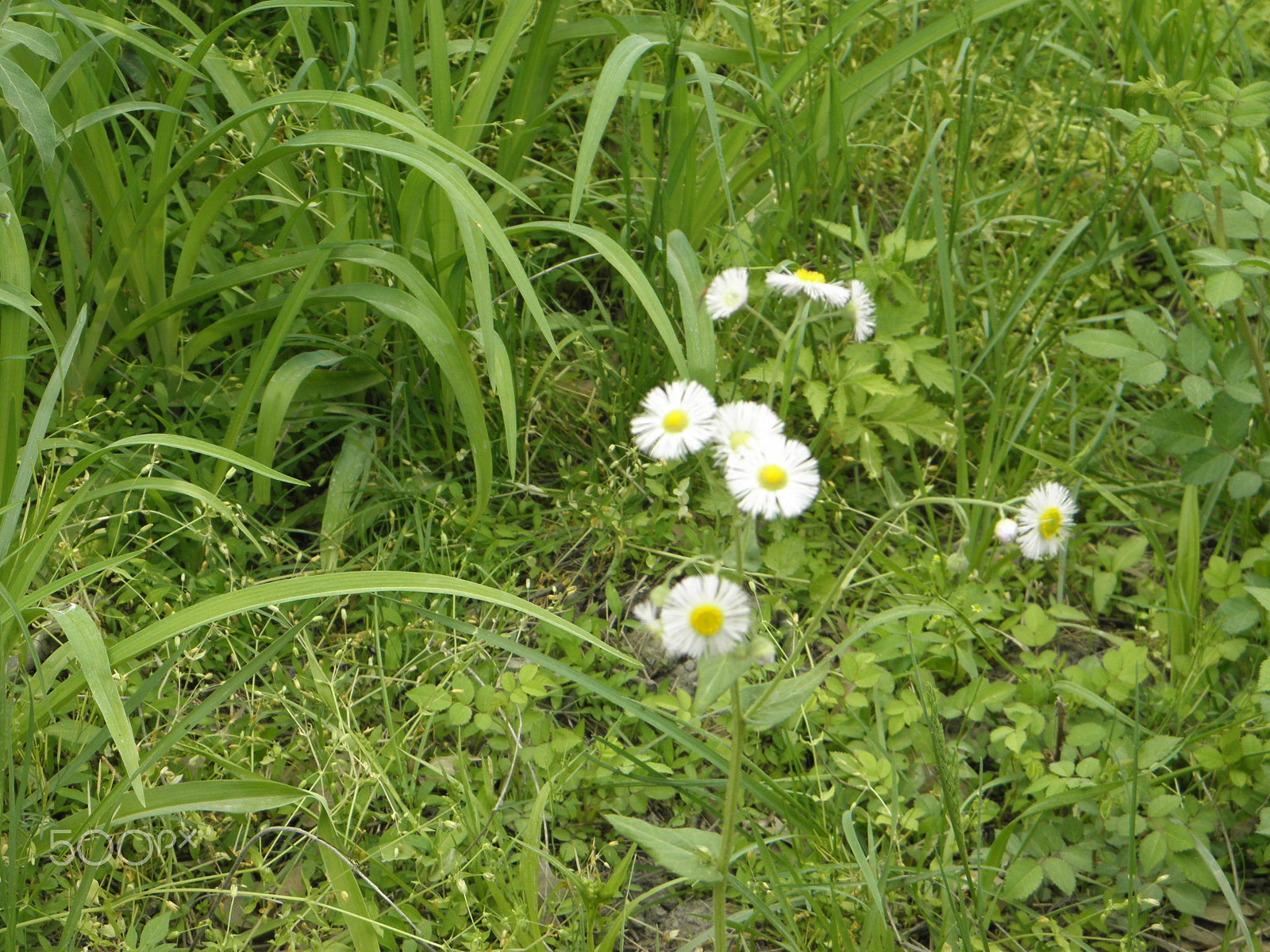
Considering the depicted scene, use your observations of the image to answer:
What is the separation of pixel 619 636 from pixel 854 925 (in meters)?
0.56

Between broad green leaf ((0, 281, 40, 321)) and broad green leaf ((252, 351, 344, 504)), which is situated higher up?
broad green leaf ((0, 281, 40, 321))

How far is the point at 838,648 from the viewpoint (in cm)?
109

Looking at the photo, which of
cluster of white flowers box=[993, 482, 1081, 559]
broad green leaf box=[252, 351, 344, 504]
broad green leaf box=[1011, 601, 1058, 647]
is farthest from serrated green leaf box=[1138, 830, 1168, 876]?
broad green leaf box=[252, 351, 344, 504]

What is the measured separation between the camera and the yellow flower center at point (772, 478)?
0.96m

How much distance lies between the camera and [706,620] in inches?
36.2

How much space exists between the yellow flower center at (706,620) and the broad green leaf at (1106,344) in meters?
1.01

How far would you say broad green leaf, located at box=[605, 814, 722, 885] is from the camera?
43.1 inches

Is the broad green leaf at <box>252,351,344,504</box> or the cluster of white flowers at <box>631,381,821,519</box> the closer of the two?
the cluster of white flowers at <box>631,381,821,519</box>

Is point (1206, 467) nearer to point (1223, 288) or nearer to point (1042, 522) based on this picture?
point (1223, 288)

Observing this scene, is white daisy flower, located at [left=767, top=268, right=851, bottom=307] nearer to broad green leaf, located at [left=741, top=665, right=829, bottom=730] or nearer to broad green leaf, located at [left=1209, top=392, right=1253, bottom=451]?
broad green leaf, located at [left=741, top=665, right=829, bottom=730]

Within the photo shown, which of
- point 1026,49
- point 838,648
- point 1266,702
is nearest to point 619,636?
point 838,648

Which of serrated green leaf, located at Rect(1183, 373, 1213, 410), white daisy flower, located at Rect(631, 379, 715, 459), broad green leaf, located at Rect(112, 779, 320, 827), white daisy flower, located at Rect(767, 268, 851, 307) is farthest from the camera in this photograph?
serrated green leaf, located at Rect(1183, 373, 1213, 410)

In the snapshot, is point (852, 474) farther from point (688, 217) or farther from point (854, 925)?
point (854, 925)

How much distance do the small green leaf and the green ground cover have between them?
0.01 metres
